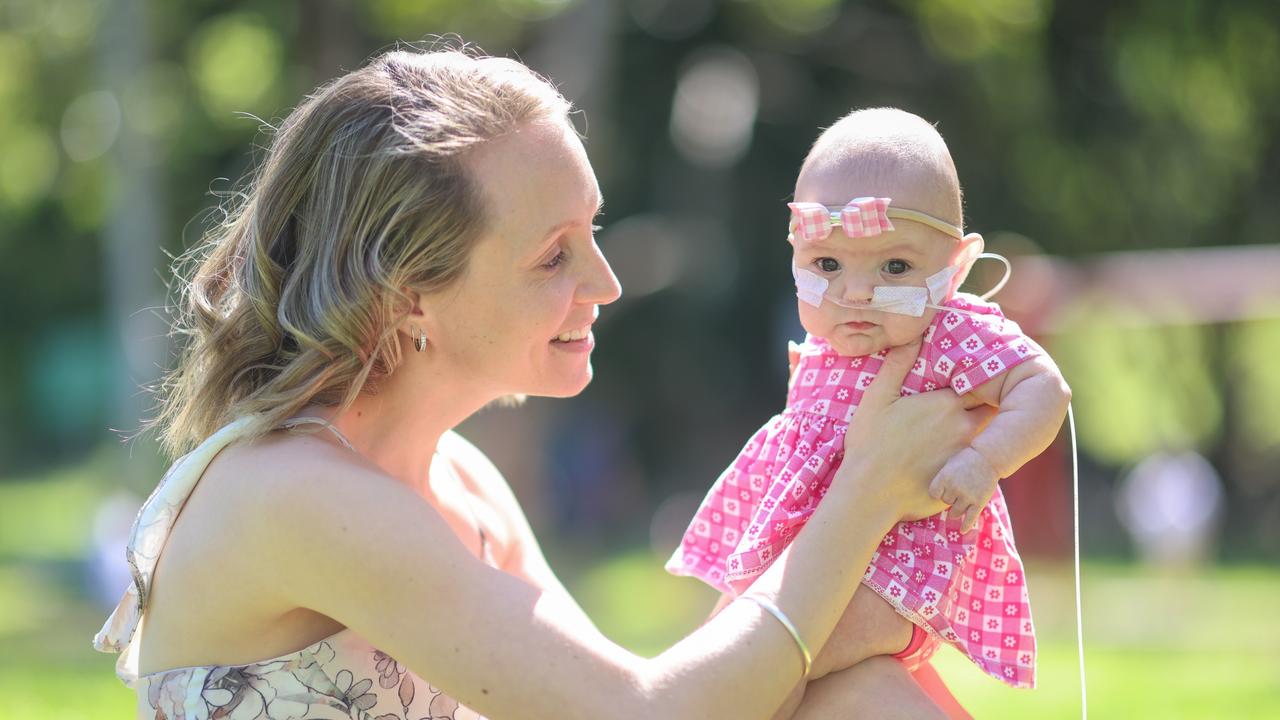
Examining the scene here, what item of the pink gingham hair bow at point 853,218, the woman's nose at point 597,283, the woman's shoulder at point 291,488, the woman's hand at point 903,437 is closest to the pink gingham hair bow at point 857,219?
the pink gingham hair bow at point 853,218

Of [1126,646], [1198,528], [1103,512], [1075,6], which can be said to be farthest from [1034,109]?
[1126,646]

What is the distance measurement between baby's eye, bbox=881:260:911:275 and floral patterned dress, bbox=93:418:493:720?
1014 millimetres

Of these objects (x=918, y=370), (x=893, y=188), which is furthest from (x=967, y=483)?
(x=893, y=188)

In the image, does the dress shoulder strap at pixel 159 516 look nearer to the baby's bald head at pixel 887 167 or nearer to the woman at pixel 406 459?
the woman at pixel 406 459

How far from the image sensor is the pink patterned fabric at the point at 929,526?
91.4 inches

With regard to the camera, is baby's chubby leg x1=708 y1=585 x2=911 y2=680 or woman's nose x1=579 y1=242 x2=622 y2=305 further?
woman's nose x1=579 y1=242 x2=622 y2=305

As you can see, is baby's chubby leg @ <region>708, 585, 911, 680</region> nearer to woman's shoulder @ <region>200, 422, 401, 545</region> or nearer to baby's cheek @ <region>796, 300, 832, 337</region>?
baby's cheek @ <region>796, 300, 832, 337</region>

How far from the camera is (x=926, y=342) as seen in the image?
2393 millimetres

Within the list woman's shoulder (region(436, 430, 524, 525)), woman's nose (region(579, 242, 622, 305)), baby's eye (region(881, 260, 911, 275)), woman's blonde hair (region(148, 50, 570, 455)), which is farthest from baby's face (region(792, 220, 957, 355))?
woman's shoulder (region(436, 430, 524, 525))

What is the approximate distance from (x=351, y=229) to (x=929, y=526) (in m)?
1.16

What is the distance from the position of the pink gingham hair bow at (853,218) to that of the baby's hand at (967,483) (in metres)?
0.41

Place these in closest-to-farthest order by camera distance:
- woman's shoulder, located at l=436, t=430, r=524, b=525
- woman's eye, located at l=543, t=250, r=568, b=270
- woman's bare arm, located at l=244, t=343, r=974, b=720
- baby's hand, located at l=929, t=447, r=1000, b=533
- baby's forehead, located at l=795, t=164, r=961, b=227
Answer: woman's bare arm, located at l=244, t=343, r=974, b=720 < baby's hand, located at l=929, t=447, r=1000, b=533 < baby's forehead, located at l=795, t=164, r=961, b=227 < woman's eye, located at l=543, t=250, r=568, b=270 < woman's shoulder, located at l=436, t=430, r=524, b=525

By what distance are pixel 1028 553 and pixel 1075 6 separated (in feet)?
22.6

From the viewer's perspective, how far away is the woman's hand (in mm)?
2271
